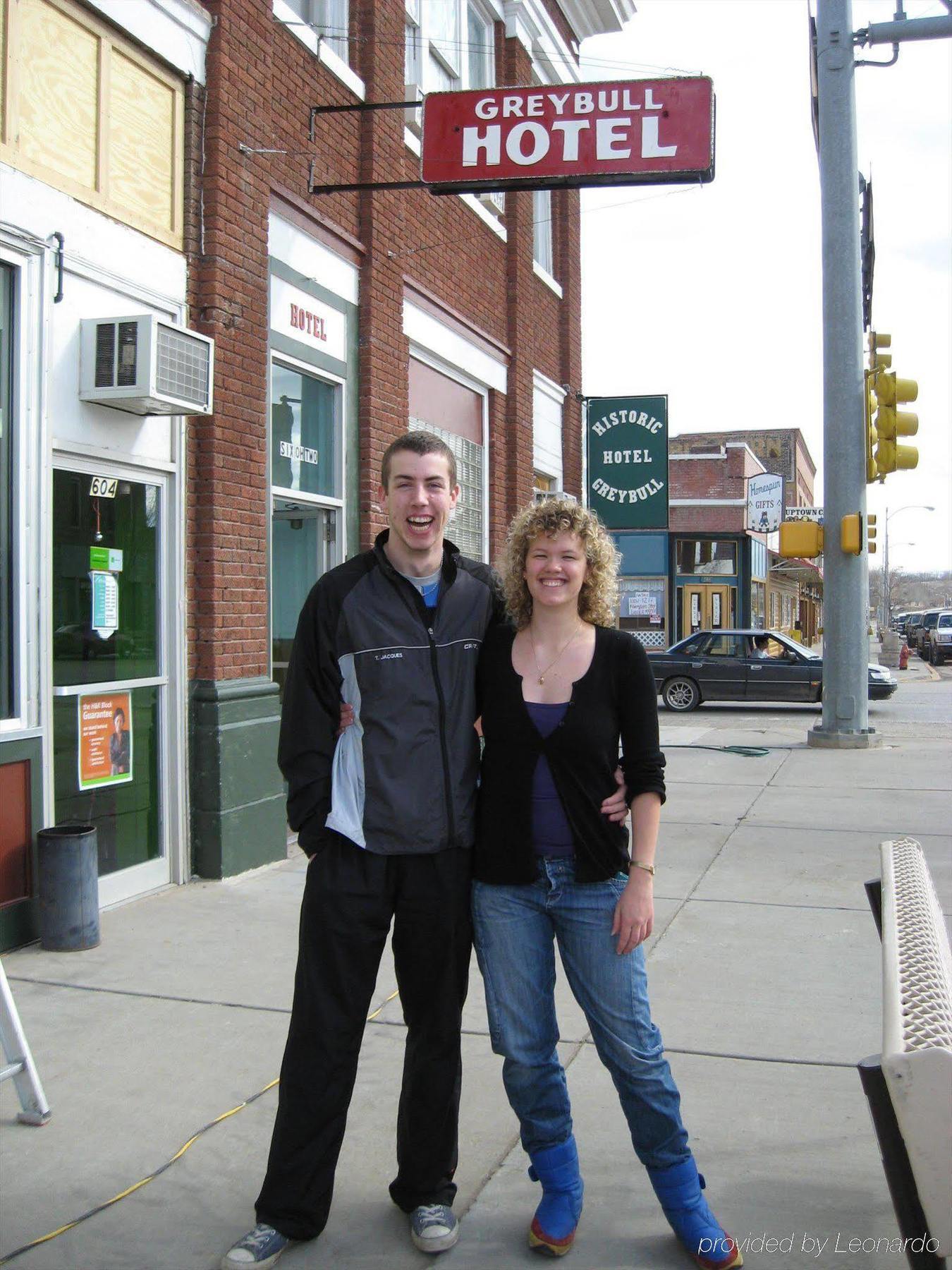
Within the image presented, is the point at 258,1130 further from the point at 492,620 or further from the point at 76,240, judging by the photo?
the point at 76,240

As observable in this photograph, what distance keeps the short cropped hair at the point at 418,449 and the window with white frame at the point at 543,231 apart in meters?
11.0

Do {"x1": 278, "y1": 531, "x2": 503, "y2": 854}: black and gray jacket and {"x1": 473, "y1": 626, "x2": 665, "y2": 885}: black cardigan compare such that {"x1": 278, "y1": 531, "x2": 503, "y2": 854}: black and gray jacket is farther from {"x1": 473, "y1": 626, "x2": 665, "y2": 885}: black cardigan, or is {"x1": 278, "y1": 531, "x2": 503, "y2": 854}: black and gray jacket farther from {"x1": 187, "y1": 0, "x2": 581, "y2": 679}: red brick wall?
{"x1": 187, "y1": 0, "x2": 581, "y2": 679}: red brick wall

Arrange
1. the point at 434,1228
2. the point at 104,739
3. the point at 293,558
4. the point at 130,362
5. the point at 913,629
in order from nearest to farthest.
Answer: the point at 434,1228, the point at 130,362, the point at 104,739, the point at 293,558, the point at 913,629

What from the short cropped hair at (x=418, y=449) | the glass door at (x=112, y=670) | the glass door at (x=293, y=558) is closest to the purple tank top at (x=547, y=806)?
the short cropped hair at (x=418, y=449)

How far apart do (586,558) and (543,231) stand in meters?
12.0

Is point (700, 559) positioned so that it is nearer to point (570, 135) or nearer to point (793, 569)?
point (793, 569)

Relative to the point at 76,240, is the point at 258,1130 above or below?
below

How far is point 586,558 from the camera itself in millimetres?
3172

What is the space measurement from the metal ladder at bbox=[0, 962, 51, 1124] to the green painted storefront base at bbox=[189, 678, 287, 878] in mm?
3055

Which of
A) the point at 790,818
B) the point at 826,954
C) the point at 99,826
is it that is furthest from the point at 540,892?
the point at 790,818

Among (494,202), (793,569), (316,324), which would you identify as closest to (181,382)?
(316,324)

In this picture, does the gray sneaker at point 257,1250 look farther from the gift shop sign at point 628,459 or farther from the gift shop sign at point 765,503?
the gift shop sign at point 765,503

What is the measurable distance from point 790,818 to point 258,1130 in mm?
6419

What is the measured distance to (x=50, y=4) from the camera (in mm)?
5766
